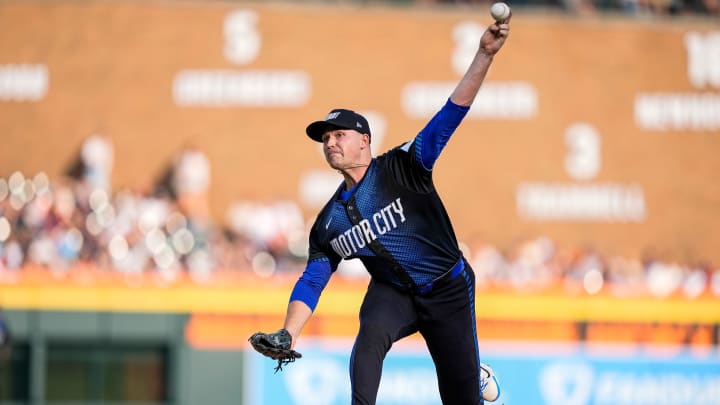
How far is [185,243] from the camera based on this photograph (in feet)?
58.2

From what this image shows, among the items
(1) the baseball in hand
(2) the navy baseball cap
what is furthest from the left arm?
(2) the navy baseball cap

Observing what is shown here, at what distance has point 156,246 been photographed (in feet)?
57.7

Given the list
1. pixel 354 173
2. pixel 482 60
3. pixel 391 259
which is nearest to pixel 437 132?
pixel 482 60

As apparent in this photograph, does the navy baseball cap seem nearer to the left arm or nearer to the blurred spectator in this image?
the left arm

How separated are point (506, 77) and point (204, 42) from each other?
215 inches

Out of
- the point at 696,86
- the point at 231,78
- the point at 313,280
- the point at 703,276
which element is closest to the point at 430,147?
the point at 313,280

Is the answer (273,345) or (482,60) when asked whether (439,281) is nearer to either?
(273,345)

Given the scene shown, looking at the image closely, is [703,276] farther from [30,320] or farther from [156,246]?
[30,320]

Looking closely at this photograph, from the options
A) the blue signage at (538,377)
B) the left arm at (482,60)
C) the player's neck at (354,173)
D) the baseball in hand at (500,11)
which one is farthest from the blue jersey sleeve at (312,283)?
the blue signage at (538,377)

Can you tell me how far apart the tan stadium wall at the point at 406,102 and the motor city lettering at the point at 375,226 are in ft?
49.3

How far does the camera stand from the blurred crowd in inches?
683

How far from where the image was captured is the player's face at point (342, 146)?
719 cm

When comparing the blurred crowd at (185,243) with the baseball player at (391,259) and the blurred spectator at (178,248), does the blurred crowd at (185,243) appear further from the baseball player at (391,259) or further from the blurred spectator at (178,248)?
the baseball player at (391,259)

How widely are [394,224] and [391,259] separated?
0.21m
